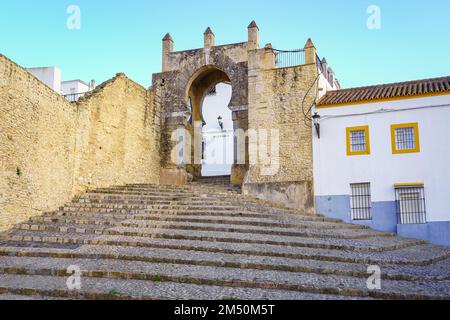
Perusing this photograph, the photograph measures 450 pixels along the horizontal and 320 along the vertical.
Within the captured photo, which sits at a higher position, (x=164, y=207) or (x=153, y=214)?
(x=164, y=207)

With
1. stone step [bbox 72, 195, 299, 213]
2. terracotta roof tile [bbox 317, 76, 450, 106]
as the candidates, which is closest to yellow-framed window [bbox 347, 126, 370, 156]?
terracotta roof tile [bbox 317, 76, 450, 106]

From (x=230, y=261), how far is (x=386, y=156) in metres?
8.12

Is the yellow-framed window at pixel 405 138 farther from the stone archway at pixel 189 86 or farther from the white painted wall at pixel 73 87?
the white painted wall at pixel 73 87

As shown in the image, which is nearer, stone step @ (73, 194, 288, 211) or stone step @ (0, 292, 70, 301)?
stone step @ (0, 292, 70, 301)

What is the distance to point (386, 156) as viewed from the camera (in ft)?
45.6

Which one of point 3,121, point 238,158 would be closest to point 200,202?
point 238,158

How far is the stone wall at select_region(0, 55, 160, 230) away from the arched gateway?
3.14 ft

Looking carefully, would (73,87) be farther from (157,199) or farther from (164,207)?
(164,207)

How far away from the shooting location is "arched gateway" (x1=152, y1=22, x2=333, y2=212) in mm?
15555

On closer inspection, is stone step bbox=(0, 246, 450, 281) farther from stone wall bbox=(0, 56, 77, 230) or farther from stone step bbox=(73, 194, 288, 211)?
stone step bbox=(73, 194, 288, 211)

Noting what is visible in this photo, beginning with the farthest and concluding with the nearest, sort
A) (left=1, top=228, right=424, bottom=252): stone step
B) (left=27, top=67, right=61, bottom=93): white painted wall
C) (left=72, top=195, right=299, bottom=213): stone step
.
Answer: (left=27, top=67, right=61, bottom=93): white painted wall < (left=72, top=195, right=299, bottom=213): stone step < (left=1, top=228, right=424, bottom=252): stone step

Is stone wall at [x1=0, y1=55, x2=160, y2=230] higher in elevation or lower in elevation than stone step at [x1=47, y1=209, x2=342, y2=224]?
higher

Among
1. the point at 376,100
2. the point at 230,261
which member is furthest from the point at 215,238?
the point at 376,100

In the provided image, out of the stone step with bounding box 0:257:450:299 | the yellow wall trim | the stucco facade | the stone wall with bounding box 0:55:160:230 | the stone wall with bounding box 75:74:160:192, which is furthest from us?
the stone wall with bounding box 75:74:160:192
